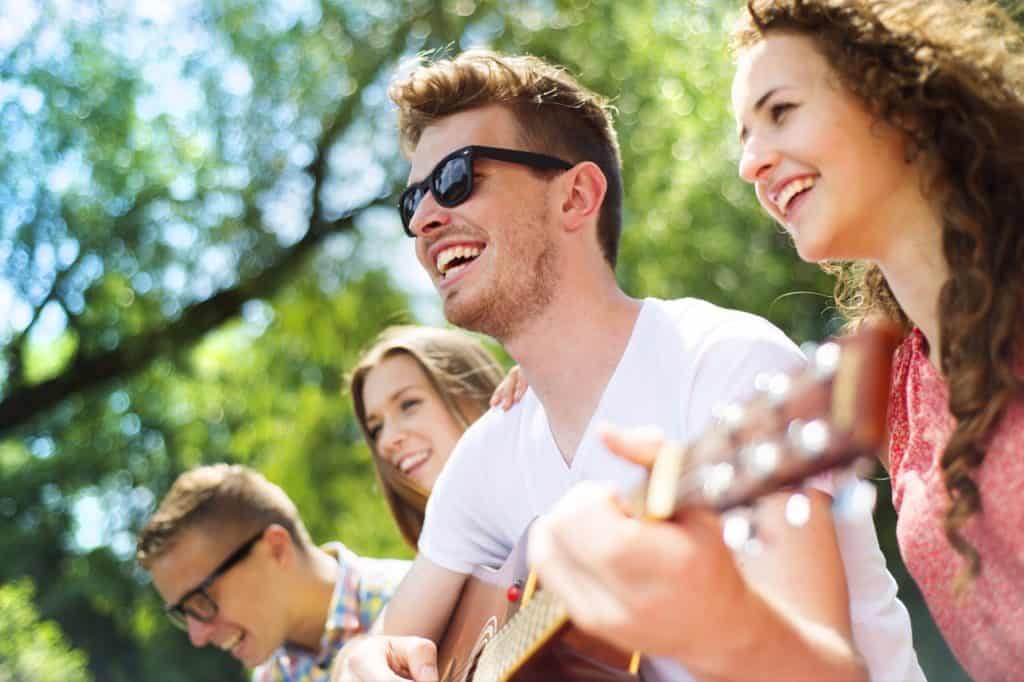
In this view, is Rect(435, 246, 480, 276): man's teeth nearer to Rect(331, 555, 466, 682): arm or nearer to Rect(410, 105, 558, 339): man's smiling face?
Rect(410, 105, 558, 339): man's smiling face

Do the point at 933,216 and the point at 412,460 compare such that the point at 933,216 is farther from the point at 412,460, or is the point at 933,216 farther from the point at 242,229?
the point at 242,229

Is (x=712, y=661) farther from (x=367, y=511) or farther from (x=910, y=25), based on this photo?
(x=367, y=511)

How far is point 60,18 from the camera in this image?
12.3 meters

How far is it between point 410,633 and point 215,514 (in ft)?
6.76

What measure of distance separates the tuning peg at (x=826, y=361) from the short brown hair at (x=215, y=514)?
357cm

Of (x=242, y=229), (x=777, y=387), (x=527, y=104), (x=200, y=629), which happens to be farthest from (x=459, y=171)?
(x=242, y=229)

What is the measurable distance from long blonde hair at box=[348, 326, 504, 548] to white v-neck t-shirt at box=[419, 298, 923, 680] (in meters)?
1.29

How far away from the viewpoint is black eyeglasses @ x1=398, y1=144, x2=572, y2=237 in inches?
108

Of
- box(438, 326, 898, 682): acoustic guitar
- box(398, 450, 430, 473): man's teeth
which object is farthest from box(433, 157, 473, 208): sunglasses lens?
box(398, 450, 430, 473): man's teeth

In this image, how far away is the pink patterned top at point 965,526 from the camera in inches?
67.4

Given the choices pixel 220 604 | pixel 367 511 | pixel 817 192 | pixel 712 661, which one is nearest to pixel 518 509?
pixel 817 192

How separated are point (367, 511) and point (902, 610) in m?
11.5

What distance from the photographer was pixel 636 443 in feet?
4.70

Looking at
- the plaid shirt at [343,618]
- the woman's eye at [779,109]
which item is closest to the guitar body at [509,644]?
the woman's eye at [779,109]
